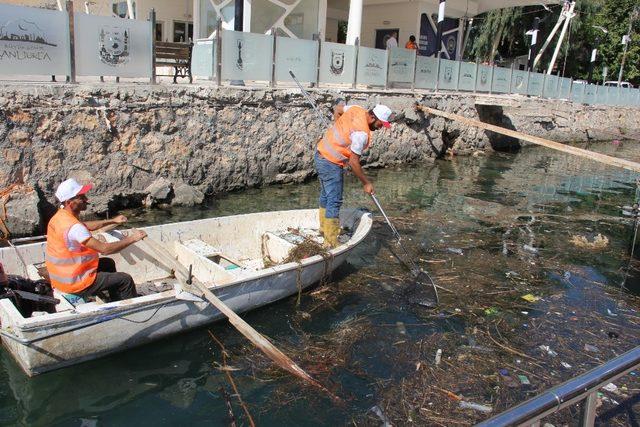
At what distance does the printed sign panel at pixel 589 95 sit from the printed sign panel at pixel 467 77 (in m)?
11.0

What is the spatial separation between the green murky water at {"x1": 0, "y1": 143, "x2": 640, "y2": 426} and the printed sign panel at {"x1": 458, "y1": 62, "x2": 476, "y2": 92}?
8181mm

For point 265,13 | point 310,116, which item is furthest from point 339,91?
point 265,13

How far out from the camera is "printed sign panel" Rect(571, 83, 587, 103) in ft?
89.8

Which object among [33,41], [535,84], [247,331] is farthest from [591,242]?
[535,84]

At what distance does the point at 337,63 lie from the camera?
47.8 feet

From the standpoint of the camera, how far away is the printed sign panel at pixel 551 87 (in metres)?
25.2

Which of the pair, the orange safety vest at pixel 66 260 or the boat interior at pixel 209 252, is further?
the boat interior at pixel 209 252

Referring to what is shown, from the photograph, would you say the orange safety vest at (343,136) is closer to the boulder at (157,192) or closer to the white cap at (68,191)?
the white cap at (68,191)

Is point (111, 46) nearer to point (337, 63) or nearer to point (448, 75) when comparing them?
point (337, 63)

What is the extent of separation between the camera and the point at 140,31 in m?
10.4

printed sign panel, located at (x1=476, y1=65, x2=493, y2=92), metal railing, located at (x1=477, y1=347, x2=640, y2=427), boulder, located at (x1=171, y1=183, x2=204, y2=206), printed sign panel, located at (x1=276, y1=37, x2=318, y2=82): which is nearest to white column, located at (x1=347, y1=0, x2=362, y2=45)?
printed sign panel, located at (x1=276, y1=37, x2=318, y2=82)

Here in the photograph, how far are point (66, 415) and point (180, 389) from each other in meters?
0.96

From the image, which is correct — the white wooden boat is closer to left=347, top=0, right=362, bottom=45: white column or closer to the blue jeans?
the blue jeans

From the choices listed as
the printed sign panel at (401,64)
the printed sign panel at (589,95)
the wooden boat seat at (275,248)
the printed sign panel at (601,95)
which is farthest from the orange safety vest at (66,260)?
the printed sign panel at (601,95)
